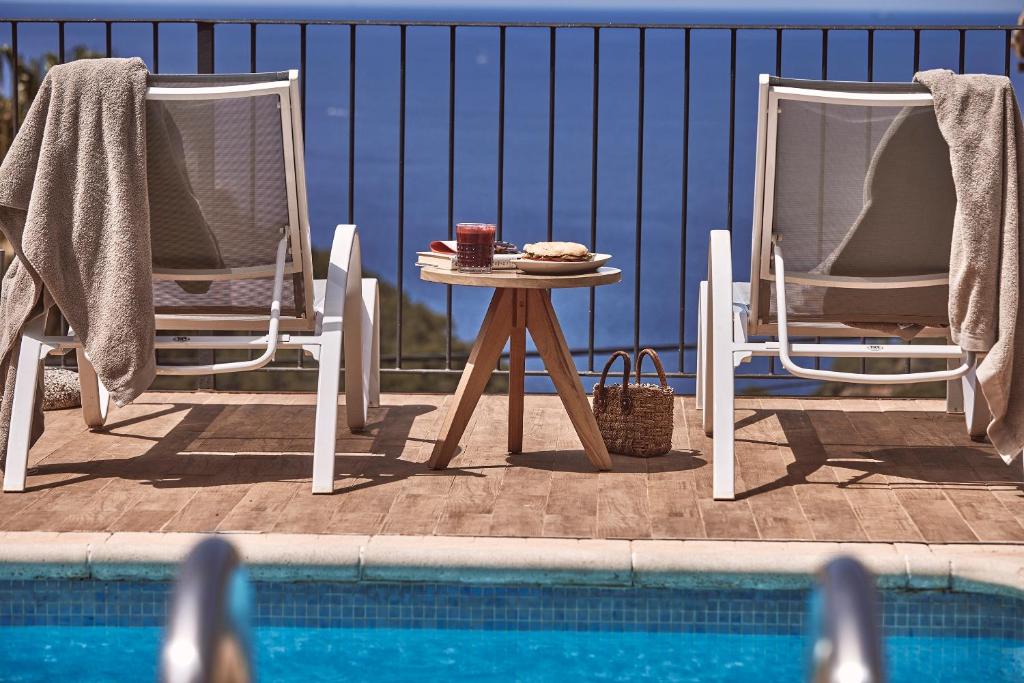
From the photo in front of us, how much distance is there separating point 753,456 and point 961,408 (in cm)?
90

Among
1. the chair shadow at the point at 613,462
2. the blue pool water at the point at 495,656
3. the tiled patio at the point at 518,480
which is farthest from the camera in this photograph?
the chair shadow at the point at 613,462

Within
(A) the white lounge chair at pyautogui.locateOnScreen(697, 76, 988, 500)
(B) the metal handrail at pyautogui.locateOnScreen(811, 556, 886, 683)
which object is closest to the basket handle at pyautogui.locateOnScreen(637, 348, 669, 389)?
(A) the white lounge chair at pyautogui.locateOnScreen(697, 76, 988, 500)

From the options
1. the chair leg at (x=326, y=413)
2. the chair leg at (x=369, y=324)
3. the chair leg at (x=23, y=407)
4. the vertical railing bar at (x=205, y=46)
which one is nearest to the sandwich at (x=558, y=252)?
the chair leg at (x=326, y=413)

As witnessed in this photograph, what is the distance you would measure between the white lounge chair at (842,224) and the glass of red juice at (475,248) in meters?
0.54

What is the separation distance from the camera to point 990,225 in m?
2.97

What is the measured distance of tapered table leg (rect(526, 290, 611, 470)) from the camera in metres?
3.22

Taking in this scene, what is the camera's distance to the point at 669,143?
829 inches

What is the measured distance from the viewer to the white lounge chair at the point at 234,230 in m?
3.03

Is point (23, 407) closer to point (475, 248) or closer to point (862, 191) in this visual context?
point (475, 248)

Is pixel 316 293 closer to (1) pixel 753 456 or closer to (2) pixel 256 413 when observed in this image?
(2) pixel 256 413

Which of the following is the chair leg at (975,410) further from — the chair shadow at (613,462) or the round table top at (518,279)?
the round table top at (518,279)

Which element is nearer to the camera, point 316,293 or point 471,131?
point 316,293

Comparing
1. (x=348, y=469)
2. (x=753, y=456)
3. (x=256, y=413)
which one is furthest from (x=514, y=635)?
(x=256, y=413)

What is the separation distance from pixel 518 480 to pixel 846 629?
2.21 m
